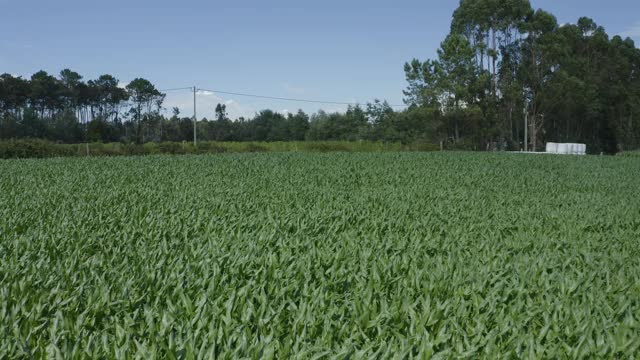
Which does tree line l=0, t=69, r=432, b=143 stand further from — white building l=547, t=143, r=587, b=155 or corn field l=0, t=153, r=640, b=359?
corn field l=0, t=153, r=640, b=359

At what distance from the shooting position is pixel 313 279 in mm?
5234

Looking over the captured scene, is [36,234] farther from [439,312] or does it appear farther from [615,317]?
[615,317]

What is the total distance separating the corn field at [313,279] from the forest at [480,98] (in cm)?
4850

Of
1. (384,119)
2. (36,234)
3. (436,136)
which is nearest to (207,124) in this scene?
(384,119)

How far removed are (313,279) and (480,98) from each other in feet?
209

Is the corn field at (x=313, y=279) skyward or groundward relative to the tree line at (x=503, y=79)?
groundward

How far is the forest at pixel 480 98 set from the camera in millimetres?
63500

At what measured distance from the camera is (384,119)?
76562 mm

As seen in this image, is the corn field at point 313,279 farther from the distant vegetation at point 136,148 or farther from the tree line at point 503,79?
the tree line at point 503,79

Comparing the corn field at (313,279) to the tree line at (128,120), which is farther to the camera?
the tree line at (128,120)

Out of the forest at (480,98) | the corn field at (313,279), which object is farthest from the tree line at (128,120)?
the corn field at (313,279)

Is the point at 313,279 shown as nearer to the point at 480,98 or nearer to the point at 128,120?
the point at 480,98

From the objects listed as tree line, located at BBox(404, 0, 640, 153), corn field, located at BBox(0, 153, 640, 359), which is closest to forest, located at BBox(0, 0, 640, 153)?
tree line, located at BBox(404, 0, 640, 153)

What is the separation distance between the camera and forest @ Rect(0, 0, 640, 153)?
6350 centimetres
